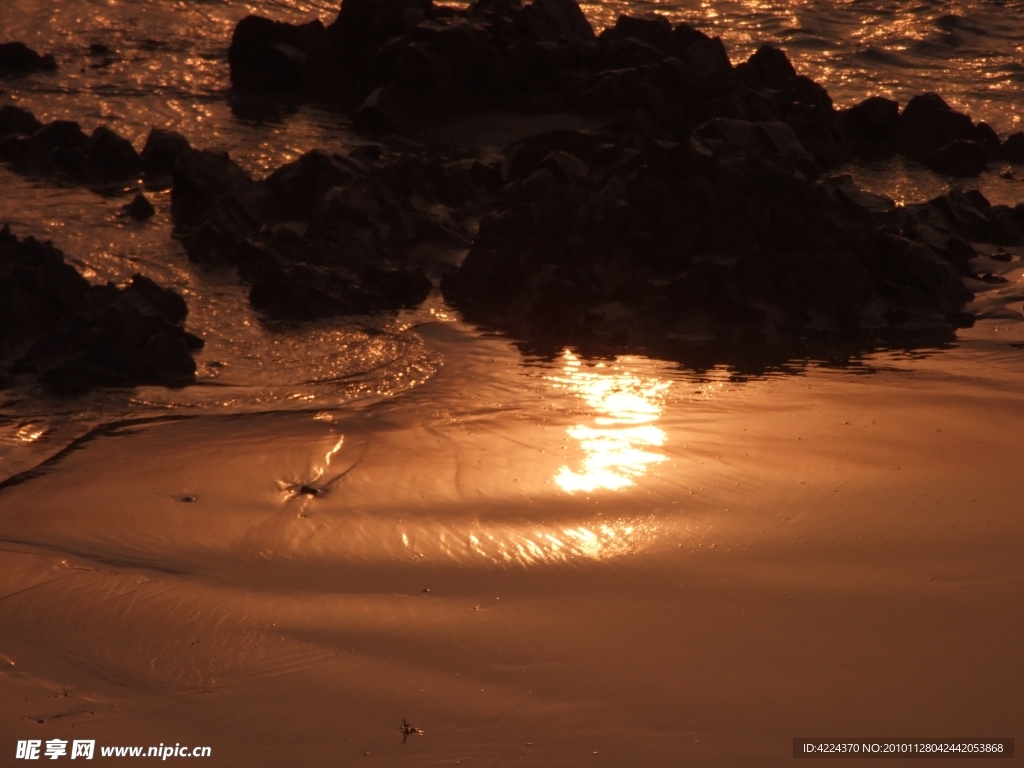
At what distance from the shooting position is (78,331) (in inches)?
257

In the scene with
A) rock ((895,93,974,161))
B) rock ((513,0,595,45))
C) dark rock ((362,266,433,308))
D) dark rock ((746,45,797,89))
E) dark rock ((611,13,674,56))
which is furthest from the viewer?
rock ((513,0,595,45))

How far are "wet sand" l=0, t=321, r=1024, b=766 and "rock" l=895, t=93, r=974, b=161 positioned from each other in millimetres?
6837

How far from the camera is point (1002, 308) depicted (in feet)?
25.6

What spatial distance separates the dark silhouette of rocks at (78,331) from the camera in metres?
6.36

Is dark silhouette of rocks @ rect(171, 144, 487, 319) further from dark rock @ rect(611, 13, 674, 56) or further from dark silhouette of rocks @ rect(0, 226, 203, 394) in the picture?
dark rock @ rect(611, 13, 674, 56)

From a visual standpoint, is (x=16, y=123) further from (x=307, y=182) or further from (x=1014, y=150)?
(x=1014, y=150)

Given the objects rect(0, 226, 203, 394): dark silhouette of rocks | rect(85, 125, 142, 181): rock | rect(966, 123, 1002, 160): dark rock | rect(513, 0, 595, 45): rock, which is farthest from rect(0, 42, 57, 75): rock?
rect(966, 123, 1002, 160): dark rock

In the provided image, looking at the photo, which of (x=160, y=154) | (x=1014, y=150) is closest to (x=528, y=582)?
(x=160, y=154)

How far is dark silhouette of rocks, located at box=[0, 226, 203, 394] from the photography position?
6359 mm

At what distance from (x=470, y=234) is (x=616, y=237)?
152cm

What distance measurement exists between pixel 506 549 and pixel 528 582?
10.8 inches

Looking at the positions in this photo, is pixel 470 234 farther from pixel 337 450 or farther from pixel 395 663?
pixel 395 663

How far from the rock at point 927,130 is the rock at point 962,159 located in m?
0.48

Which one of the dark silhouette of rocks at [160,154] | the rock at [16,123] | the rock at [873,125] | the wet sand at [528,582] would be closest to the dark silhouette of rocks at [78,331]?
the wet sand at [528,582]
